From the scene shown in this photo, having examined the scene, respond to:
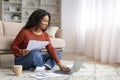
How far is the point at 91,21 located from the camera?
189 inches

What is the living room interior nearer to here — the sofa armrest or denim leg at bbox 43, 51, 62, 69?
the sofa armrest

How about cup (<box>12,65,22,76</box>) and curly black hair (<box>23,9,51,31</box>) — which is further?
curly black hair (<box>23,9,51,31</box>)

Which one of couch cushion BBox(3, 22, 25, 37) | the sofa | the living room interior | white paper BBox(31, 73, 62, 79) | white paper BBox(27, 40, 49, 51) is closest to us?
white paper BBox(31, 73, 62, 79)

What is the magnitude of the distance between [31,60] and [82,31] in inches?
108

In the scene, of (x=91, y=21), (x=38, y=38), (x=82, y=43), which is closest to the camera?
(x=38, y=38)

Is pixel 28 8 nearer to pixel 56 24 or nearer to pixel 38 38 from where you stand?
pixel 56 24

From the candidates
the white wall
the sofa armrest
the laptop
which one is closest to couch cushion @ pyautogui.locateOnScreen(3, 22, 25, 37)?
the sofa armrest

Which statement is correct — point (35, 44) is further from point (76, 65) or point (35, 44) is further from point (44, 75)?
point (76, 65)

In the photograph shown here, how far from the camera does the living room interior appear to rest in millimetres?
3084

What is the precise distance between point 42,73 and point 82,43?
2.86m

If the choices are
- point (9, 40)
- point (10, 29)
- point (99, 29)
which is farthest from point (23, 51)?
point (99, 29)

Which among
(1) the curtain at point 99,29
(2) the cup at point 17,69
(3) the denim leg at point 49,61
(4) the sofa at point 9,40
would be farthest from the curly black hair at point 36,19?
(1) the curtain at point 99,29

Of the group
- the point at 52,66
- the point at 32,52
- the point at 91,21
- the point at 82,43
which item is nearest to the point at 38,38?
the point at 32,52

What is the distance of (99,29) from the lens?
4.40 m
